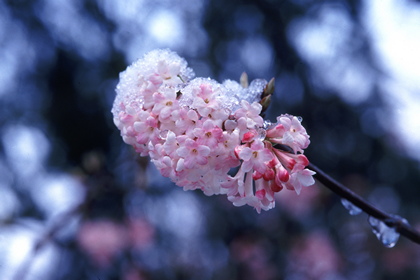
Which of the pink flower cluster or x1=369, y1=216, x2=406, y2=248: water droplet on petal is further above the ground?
the pink flower cluster

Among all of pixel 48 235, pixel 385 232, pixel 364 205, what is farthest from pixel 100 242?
pixel 364 205

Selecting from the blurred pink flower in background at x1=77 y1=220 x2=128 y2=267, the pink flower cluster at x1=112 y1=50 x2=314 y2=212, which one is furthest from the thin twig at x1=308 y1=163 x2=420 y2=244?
the blurred pink flower in background at x1=77 y1=220 x2=128 y2=267

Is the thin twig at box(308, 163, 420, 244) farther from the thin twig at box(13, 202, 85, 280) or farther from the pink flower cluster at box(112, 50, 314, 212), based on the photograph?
the thin twig at box(13, 202, 85, 280)

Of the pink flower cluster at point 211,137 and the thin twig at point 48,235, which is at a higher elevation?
the pink flower cluster at point 211,137

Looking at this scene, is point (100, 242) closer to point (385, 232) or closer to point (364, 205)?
point (385, 232)

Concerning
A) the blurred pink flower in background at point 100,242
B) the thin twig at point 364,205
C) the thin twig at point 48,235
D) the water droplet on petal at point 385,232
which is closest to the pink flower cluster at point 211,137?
the thin twig at point 364,205

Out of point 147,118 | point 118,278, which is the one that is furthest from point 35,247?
point 147,118

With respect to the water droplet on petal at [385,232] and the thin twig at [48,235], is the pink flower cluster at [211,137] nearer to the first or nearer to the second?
the water droplet on petal at [385,232]
